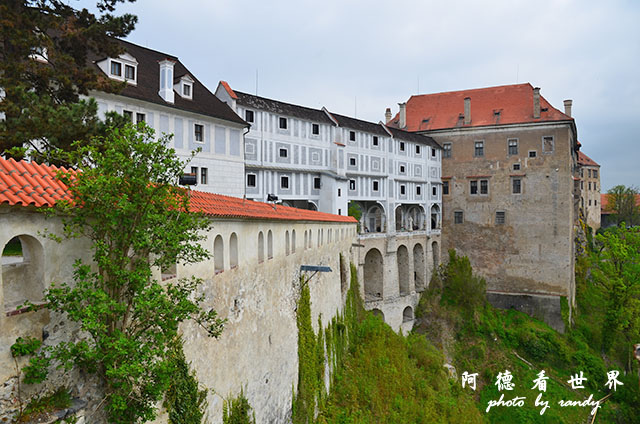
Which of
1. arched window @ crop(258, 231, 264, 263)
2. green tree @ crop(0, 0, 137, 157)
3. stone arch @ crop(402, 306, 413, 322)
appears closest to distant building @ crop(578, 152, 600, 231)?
stone arch @ crop(402, 306, 413, 322)

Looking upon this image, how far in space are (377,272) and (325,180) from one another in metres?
9.58

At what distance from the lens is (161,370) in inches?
230

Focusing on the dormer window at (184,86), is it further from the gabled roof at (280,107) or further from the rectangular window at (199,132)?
the gabled roof at (280,107)

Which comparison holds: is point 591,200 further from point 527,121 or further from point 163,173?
point 163,173

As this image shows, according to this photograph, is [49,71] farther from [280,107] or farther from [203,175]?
[280,107]

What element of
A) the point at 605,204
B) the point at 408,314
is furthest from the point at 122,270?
the point at 605,204

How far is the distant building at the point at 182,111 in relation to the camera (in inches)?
802

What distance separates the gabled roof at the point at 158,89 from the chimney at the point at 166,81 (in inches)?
11.1

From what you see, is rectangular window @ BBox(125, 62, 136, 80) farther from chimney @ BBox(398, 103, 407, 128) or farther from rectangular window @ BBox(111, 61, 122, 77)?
chimney @ BBox(398, 103, 407, 128)

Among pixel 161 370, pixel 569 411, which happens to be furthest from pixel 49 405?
pixel 569 411

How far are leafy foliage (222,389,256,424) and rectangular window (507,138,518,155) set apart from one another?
38264 mm

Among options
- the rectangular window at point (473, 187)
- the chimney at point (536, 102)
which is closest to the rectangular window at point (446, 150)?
the rectangular window at point (473, 187)

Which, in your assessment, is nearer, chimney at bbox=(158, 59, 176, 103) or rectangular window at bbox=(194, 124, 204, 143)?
chimney at bbox=(158, 59, 176, 103)

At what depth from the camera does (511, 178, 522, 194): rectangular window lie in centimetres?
4131
